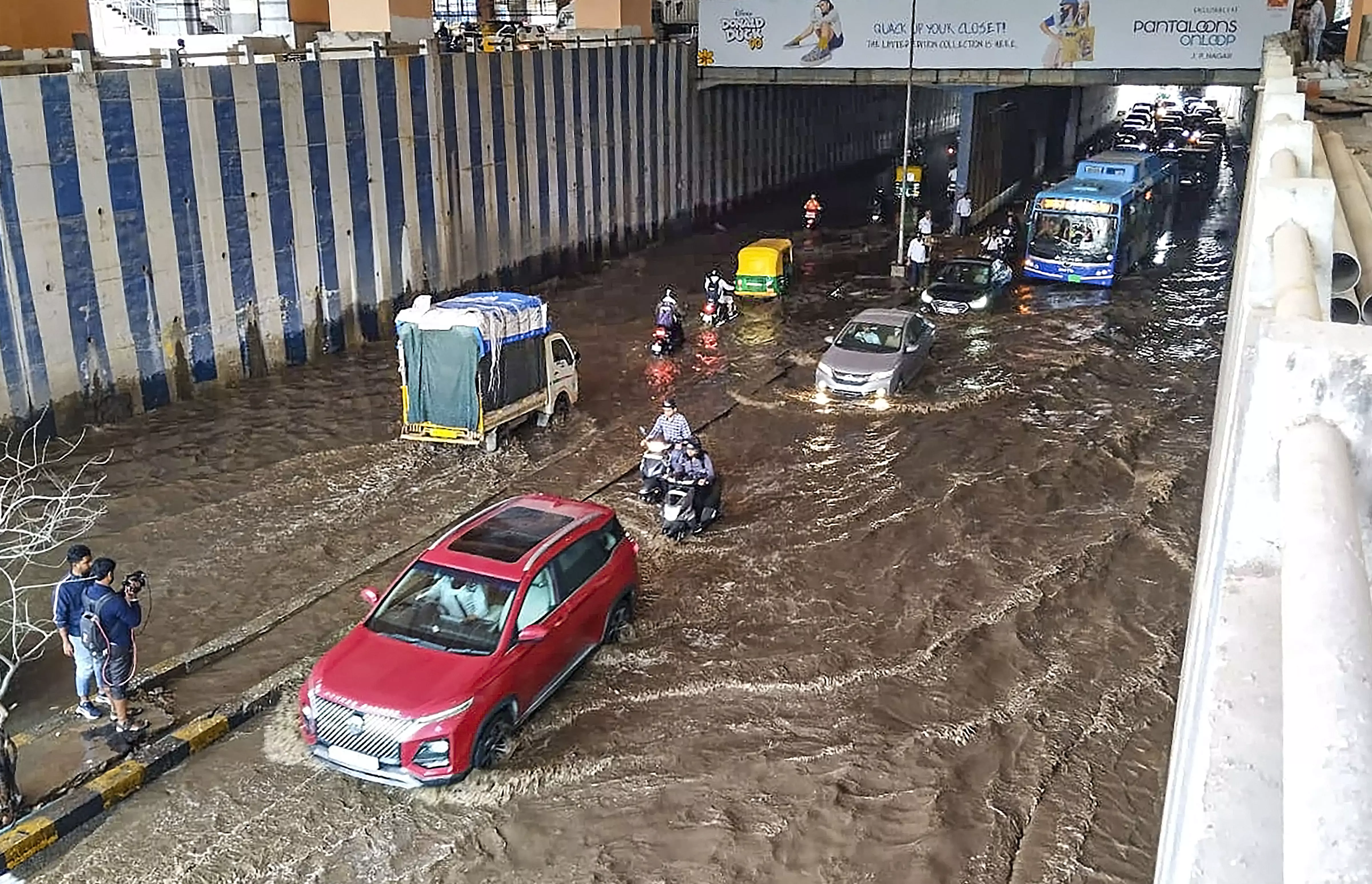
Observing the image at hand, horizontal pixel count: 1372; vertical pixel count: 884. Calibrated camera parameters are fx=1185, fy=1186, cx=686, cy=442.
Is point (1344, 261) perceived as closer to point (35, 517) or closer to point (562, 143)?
point (35, 517)

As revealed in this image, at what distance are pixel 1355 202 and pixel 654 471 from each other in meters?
10.6

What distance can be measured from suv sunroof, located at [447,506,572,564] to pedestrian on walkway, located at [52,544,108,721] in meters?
3.16

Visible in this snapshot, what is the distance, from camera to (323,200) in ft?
78.9

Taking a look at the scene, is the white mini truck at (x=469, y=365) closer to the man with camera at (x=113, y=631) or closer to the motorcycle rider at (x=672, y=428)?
the motorcycle rider at (x=672, y=428)

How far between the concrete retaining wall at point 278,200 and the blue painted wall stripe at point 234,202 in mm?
36

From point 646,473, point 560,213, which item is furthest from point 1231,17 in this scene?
point 646,473

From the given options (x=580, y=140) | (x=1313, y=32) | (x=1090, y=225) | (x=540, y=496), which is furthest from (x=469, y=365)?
(x=1313, y=32)

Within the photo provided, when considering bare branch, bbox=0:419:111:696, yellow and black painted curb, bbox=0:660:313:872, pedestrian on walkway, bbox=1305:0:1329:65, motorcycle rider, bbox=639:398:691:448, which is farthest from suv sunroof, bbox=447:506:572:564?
pedestrian on walkway, bbox=1305:0:1329:65

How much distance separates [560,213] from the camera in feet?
105

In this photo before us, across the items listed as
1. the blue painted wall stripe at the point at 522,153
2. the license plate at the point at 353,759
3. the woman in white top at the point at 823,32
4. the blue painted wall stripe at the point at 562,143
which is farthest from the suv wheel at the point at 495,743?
the woman in white top at the point at 823,32

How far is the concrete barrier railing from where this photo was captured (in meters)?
1.47

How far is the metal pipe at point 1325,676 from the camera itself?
142 cm

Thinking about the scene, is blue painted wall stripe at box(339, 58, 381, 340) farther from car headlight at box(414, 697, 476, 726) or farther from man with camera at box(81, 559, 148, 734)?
car headlight at box(414, 697, 476, 726)

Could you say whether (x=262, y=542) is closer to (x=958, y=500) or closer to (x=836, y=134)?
(x=958, y=500)
